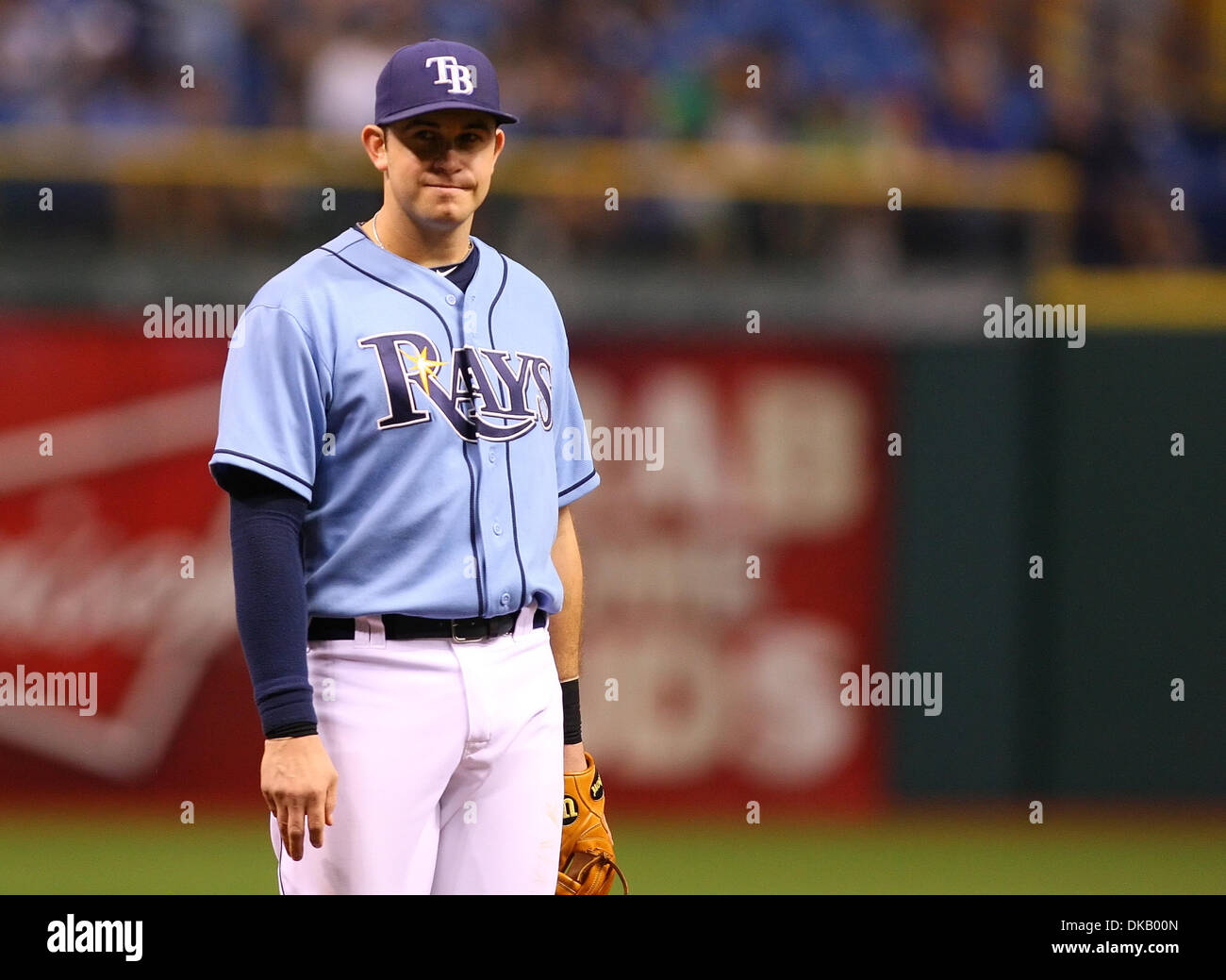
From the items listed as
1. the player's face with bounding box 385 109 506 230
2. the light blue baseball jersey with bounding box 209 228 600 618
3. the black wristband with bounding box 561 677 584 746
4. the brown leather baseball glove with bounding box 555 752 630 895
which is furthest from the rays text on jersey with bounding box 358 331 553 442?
the brown leather baseball glove with bounding box 555 752 630 895

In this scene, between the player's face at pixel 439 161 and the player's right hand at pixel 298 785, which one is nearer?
the player's right hand at pixel 298 785

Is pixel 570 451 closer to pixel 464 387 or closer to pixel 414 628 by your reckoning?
Result: pixel 464 387

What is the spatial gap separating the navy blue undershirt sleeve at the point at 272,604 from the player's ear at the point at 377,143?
0.62 metres

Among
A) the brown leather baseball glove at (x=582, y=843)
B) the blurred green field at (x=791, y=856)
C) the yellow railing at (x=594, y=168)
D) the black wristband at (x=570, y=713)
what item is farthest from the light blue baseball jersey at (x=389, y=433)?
the yellow railing at (x=594, y=168)

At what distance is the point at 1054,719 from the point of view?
25.1ft

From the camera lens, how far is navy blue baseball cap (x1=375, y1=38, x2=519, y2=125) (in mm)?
3041

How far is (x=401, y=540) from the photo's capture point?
3.06m

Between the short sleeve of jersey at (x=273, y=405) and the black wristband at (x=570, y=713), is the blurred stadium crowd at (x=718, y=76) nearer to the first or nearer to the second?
the black wristband at (x=570, y=713)

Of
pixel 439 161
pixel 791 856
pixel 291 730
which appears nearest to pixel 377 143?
pixel 439 161

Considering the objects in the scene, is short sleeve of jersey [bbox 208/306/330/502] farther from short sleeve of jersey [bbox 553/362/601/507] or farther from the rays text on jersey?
short sleeve of jersey [bbox 553/362/601/507]

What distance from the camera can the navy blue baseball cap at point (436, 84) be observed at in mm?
3041

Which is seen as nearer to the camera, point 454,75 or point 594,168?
point 454,75

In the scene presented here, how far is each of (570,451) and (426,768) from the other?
2.43ft

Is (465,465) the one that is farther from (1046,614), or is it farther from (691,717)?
(1046,614)
